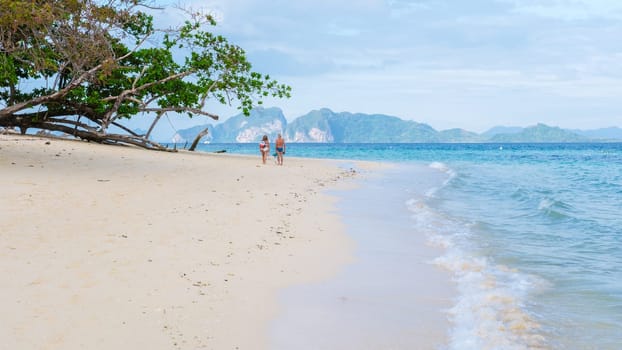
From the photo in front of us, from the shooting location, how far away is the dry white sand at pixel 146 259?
14.8 feet

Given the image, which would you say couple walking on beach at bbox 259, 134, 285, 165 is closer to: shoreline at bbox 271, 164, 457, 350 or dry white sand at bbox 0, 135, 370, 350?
dry white sand at bbox 0, 135, 370, 350

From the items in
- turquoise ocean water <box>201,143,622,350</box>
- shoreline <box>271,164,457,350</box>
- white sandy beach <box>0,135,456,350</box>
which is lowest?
turquoise ocean water <box>201,143,622,350</box>

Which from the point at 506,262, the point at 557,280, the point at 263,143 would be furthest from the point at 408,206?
the point at 263,143

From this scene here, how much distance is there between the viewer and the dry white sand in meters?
4.51

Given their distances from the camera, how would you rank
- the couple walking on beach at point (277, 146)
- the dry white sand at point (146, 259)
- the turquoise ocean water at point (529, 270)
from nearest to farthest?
the dry white sand at point (146, 259), the turquoise ocean water at point (529, 270), the couple walking on beach at point (277, 146)

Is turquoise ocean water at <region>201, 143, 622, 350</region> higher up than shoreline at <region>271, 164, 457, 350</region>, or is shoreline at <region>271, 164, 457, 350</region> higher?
shoreline at <region>271, 164, 457, 350</region>

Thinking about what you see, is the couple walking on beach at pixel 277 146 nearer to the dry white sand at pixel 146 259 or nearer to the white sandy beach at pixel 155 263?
the dry white sand at pixel 146 259

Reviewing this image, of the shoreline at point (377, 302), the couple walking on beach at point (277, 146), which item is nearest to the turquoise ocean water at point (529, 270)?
the shoreline at point (377, 302)

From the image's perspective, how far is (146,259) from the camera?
658 cm

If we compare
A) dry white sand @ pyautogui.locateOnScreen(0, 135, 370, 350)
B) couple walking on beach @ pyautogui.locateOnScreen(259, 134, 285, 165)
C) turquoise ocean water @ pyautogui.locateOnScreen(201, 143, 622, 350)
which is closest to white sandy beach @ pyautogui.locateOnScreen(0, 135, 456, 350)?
dry white sand @ pyautogui.locateOnScreen(0, 135, 370, 350)

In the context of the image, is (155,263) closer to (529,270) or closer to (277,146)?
(529,270)

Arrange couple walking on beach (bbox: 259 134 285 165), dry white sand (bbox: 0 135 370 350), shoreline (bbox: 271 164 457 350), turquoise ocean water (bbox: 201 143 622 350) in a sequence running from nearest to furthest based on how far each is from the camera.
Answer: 1. dry white sand (bbox: 0 135 370 350)
2. shoreline (bbox: 271 164 457 350)
3. turquoise ocean water (bbox: 201 143 622 350)
4. couple walking on beach (bbox: 259 134 285 165)

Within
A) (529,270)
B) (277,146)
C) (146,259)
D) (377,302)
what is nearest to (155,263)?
(146,259)

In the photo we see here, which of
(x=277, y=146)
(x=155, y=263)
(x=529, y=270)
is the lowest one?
(x=529, y=270)
